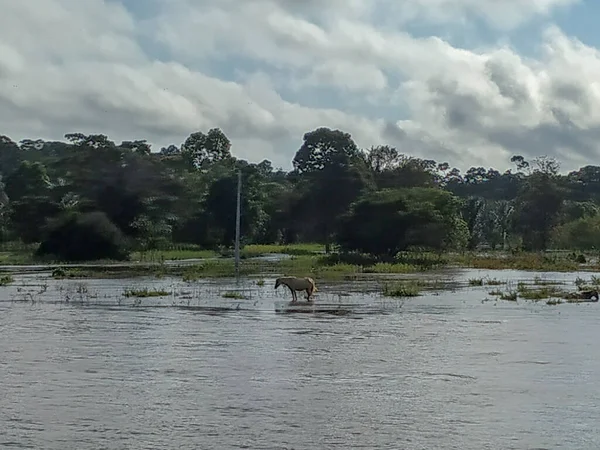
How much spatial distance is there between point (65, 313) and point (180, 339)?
6.60 m

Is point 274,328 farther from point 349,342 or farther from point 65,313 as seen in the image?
point 65,313

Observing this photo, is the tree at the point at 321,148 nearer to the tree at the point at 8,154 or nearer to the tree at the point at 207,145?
the tree at the point at 207,145

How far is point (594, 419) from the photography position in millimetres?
11859

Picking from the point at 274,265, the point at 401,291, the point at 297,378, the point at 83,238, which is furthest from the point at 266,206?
the point at 297,378

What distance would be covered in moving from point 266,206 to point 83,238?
110 ft

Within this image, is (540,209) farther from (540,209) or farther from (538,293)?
(538,293)

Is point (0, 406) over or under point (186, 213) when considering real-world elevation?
under

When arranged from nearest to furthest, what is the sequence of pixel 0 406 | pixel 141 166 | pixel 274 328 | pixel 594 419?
pixel 594 419
pixel 0 406
pixel 274 328
pixel 141 166

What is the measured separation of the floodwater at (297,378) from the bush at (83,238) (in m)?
38.9

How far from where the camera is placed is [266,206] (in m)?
96.5

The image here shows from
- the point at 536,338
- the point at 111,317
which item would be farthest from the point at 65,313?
the point at 536,338

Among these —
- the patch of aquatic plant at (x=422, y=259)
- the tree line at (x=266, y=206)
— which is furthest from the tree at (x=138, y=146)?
the patch of aquatic plant at (x=422, y=259)

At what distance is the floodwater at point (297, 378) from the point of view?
437 inches

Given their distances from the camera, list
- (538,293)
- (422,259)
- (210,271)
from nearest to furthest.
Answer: (538,293) < (210,271) < (422,259)
